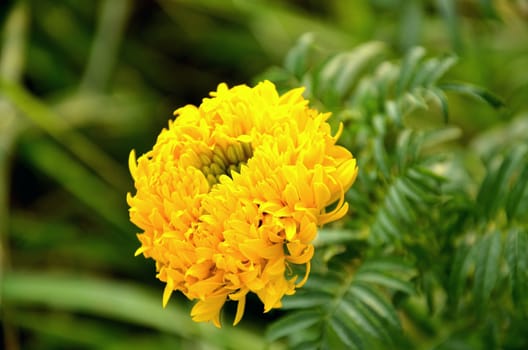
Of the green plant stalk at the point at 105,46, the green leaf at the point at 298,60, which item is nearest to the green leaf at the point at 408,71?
the green leaf at the point at 298,60

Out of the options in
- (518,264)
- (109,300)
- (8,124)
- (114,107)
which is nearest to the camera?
(518,264)

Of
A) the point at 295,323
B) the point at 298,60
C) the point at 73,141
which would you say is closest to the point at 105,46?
the point at 73,141

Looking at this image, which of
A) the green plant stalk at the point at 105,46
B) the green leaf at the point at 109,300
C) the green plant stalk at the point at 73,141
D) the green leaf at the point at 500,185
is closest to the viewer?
the green leaf at the point at 500,185

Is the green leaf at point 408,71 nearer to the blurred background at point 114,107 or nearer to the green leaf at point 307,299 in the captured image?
the green leaf at point 307,299

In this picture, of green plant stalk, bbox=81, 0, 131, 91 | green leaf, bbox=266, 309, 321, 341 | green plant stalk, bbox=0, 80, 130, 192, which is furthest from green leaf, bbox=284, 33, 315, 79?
green plant stalk, bbox=81, 0, 131, 91

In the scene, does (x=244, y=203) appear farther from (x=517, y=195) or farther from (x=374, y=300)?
(x=517, y=195)

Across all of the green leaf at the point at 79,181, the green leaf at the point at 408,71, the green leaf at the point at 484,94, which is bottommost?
the green leaf at the point at 484,94

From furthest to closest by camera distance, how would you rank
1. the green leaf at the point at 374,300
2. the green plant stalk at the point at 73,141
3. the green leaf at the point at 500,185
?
1. the green plant stalk at the point at 73,141
2. the green leaf at the point at 500,185
3. the green leaf at the point at 374,300
